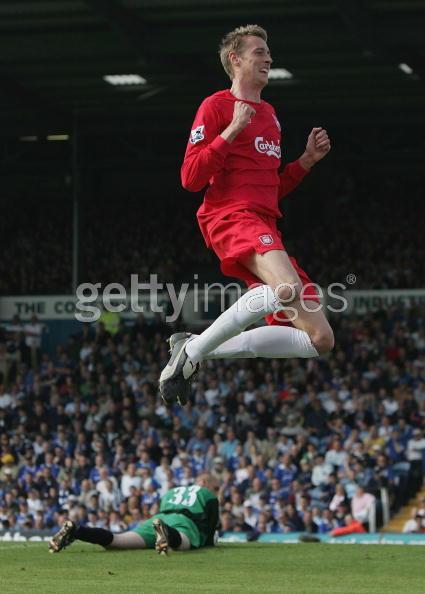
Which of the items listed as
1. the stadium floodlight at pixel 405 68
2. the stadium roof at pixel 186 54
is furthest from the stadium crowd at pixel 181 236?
the stadium floodlight at pixel 405 68

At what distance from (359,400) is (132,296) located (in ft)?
29.6

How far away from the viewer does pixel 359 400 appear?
72.1 ft

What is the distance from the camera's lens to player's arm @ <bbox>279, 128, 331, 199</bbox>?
27.1ft

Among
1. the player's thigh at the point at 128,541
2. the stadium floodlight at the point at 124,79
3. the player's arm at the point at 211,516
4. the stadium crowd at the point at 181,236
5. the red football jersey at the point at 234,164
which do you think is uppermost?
the stadium floodlight at the point at 124,79

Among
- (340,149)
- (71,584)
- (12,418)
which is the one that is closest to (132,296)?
(12,418)

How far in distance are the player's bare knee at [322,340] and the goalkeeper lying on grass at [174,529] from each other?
14.8 ft

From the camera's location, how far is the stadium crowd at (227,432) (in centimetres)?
1936

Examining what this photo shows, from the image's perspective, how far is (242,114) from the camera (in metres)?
7.20

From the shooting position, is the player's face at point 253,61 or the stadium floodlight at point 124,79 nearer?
the player's face at point 253,61

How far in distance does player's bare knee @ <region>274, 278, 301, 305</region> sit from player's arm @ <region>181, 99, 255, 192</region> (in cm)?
81

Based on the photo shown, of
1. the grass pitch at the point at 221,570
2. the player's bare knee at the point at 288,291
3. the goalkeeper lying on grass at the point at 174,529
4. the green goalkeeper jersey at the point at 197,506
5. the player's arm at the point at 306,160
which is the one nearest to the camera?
the player's bare knee at the point at 288,291

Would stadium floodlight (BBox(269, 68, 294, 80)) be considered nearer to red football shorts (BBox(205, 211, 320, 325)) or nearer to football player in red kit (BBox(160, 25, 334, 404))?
football player in red kit (BBox(160, 25, 334, 404))

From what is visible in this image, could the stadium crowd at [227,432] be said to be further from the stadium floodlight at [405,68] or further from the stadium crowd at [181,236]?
the stadium floodlight at [405,68]

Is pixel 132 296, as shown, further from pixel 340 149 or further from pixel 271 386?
pixel 340 149
